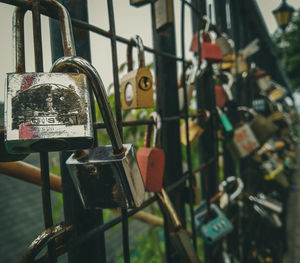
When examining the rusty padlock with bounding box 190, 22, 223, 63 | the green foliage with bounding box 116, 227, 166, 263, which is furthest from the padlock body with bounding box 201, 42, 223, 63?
the green foliage with bounding box 116, 227, 166, 263

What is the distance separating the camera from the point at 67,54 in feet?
1.03

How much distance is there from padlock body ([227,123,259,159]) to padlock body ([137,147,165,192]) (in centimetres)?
63

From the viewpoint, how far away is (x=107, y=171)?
0.32m

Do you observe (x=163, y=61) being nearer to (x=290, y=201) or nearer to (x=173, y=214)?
(x=173, y=214)

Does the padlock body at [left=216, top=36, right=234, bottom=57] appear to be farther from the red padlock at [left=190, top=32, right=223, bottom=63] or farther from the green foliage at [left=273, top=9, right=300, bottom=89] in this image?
the green foliage at [left=273, top=9, right=300, bottom=89]

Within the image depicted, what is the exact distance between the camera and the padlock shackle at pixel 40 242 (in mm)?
320

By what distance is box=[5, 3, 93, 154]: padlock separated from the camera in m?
0.24

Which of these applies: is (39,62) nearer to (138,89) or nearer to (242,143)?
(138,89)

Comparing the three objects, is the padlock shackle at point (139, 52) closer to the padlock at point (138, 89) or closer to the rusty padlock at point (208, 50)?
the padlock at point (138, 89)

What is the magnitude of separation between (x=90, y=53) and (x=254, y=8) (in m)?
2.53

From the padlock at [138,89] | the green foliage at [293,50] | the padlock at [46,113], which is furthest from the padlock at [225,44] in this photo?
the green foliage at [293,50]

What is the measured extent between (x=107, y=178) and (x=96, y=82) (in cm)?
13

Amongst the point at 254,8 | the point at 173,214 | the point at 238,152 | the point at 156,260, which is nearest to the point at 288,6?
the point at 254,8

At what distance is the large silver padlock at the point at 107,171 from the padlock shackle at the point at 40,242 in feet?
0.25
